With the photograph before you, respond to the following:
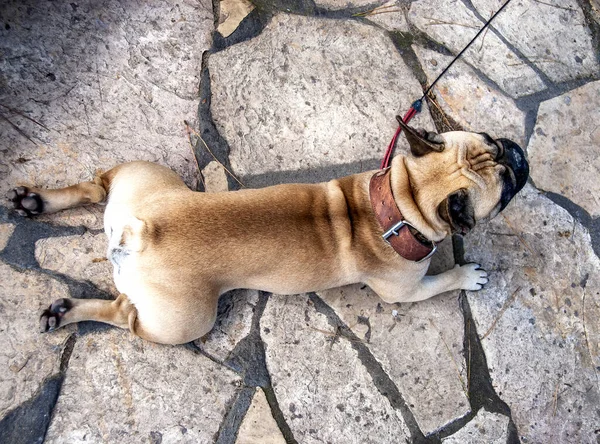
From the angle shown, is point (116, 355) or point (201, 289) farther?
point (116, 355)

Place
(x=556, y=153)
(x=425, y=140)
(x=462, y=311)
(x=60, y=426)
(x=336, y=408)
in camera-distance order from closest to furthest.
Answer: (x=425, y=140), (x=60, y=426), (x=336, y=408), (x=462, y=311), (x=556, y=153)

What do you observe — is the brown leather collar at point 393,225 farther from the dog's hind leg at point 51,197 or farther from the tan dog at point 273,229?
the dog's hind leg at point 51,197

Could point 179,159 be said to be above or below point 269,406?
above

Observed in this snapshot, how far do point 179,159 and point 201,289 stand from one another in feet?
4.50

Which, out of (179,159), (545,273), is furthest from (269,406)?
(545,273)

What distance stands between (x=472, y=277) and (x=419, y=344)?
684mm

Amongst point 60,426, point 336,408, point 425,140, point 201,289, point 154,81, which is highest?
point 154,81

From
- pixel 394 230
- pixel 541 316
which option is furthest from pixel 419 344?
pixel 394 230

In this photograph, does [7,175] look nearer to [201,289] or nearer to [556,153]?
[201,289]

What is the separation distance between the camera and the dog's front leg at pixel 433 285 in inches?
136

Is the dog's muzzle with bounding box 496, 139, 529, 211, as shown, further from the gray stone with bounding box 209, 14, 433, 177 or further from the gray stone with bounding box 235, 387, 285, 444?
the gray stone with bounding box 235, 387, 285, 444

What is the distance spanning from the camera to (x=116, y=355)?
3.46m

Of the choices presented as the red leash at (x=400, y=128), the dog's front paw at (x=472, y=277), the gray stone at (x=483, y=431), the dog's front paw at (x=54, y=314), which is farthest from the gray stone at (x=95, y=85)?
the gray stone at (x=483, y=431)

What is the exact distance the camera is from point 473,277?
3.70 m
